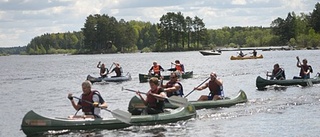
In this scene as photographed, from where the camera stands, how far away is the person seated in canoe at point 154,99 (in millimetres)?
19469

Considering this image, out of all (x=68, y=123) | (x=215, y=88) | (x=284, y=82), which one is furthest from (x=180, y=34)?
(x=68, y=123)

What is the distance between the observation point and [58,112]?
2628 cm

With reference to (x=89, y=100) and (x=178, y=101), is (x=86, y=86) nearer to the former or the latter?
(x=89, y=100)

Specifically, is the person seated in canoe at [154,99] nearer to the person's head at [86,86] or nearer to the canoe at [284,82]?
the person's head at [86,86]

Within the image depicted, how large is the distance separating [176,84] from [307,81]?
40.9 feet

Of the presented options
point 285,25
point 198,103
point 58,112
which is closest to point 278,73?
point 198,103

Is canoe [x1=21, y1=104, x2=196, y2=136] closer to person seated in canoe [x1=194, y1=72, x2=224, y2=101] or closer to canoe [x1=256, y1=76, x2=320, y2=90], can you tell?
person seated in canoe [x1=194, y1=72, x2=224, y2=101]

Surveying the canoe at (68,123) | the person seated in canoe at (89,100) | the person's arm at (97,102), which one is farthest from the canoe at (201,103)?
the person's arm at (97,102)

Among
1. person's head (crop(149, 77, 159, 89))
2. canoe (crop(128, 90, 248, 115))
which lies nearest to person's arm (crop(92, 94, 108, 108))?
person's head (crop(149, 77, 159, 89))

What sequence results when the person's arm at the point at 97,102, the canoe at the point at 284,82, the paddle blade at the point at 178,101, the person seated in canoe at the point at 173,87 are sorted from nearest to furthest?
the person's arm at the point at 97,102, the paddle blade at the point at 178,101, the person seated in canoe at the point at 173,87, the canoe at the point at 284,82

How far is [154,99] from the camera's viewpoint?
19859 millimetres

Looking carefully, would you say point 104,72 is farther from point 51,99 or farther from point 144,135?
point 144,135

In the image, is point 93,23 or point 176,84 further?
point 93,23

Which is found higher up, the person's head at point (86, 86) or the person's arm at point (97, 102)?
the person's head at point (86, 86)
